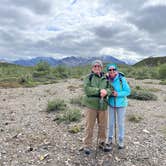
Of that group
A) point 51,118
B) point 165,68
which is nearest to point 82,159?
point 51,118

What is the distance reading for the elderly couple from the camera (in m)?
6.54

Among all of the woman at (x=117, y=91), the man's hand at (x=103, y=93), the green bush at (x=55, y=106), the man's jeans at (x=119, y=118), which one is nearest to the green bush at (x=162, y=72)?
the green bush at (x=55, y=106)

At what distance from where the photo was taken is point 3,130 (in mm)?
9250

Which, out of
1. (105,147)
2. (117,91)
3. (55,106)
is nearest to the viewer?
(117,91)

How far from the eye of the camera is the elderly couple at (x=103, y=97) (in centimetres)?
654

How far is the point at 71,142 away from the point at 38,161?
1.42 meters

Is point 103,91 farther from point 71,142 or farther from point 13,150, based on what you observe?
point 13,150

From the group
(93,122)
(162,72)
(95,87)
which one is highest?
(162,72)

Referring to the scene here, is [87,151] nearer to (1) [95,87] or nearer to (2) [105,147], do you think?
(2) [105,147]

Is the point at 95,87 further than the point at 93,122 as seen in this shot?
No

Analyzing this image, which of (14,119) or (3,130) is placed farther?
(14,119)

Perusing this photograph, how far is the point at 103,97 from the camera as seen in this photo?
6.57 meters

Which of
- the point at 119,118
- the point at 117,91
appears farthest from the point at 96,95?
the point at 119,118

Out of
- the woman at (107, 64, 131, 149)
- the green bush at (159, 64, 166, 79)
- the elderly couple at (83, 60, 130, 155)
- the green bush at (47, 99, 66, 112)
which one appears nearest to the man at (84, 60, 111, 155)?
the elderly couple at (83, 60, 130, 155)
